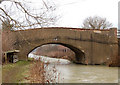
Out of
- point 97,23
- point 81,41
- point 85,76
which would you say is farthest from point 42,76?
point 97,23

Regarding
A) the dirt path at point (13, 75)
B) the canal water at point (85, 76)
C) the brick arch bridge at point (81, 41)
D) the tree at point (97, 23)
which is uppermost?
the tree at point (97, 23)

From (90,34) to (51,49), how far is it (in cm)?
1454

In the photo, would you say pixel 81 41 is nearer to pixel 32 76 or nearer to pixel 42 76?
pixel 32 76

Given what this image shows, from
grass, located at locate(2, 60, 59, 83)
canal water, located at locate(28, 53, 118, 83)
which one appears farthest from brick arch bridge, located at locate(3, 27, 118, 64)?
grass, located at locate(2, 60, 59, 83)

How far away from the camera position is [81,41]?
14.5m

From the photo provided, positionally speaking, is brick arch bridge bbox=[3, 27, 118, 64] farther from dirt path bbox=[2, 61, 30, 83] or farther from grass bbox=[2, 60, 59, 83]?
grass bbox=[2, 60, 59, 83]

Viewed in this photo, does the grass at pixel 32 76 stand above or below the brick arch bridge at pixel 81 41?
below

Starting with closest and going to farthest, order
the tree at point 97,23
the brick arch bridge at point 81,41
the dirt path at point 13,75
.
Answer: the dirt path at point 13,75, the brick arch bridge at point 81,41, the tree at point 97,23

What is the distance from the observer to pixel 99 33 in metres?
14.6

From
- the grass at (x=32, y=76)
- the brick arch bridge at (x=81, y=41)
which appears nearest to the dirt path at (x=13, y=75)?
the grass at (x=32, y=76)

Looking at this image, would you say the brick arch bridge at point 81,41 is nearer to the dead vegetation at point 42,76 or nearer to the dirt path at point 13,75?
the dirt path at point 13,75

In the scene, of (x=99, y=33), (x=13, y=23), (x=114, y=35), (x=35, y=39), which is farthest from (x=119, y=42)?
(x=13, y=23)

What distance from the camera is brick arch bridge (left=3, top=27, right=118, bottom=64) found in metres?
14.0

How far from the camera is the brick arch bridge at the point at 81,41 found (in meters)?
14.0
